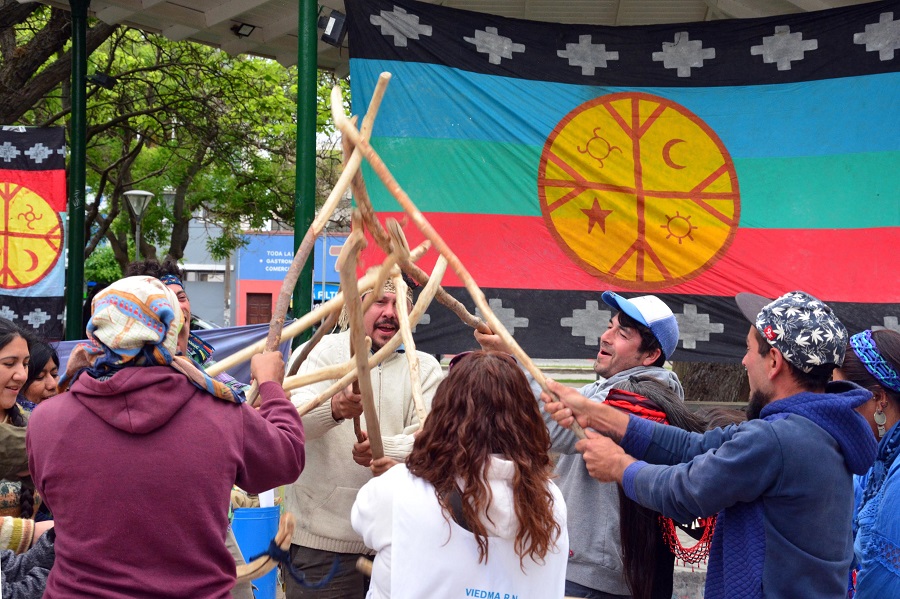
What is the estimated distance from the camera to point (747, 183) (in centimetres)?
585

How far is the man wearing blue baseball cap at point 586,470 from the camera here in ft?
9.71

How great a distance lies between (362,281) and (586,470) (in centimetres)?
105

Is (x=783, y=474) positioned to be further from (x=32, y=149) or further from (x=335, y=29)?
(x=32, y=149)

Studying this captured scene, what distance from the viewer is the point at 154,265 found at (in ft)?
13.3

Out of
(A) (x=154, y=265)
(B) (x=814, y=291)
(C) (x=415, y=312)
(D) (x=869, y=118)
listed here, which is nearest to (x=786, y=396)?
(C) (x=415, y=312)

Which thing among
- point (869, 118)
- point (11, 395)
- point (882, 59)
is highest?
point (882, 59)

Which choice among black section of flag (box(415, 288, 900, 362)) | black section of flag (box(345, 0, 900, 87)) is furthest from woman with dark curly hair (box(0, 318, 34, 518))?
black section of flag (box(345, 0, 900, 87))

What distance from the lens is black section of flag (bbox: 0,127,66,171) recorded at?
6.62 meters

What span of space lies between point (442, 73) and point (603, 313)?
186 centimetres

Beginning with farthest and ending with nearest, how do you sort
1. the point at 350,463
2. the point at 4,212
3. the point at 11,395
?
the point at 4,212 → the point at 350,463 → the point at 11,395

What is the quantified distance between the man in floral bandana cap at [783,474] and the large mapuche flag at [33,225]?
5427 mm

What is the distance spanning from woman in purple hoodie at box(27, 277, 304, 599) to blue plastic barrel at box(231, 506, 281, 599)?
7.73 ft

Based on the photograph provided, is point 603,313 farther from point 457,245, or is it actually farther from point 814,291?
point 814,291

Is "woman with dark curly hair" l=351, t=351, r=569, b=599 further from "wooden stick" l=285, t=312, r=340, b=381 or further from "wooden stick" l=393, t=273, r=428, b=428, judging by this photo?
"wooden stick" l=285, t=312, r=340, b=381
